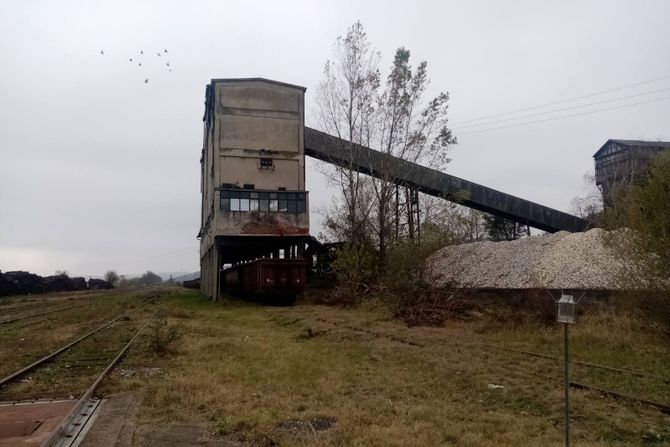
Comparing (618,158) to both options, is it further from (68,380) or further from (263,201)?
(68,380)

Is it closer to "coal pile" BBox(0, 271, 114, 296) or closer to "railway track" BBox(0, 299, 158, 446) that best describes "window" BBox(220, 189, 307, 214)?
"railway track" BBox(0, 299, 158, 446)

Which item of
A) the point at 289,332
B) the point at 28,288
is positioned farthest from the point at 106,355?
the point at 28,288

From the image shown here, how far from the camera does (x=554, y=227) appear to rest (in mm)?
42094

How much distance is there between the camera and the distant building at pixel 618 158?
147ft

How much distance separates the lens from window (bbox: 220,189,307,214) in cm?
3341

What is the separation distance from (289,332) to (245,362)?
19.0 ft

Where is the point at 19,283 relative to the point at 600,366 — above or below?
above

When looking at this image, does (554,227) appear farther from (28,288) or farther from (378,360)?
(28,288)

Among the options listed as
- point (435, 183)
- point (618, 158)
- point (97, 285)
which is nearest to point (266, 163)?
point (435, 183)

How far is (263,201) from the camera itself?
112 ft

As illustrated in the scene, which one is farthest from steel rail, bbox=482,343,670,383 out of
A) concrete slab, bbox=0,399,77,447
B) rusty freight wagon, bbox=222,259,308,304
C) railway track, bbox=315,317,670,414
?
rusty freight wagon, bbox=222,259,308,304

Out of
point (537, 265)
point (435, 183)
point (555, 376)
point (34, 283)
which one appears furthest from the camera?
point (34, 283)

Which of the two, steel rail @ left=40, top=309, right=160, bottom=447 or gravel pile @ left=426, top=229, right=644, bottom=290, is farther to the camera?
gravel pile @ left=426, top=229, right=644, bottom=290

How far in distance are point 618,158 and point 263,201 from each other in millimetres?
37877
